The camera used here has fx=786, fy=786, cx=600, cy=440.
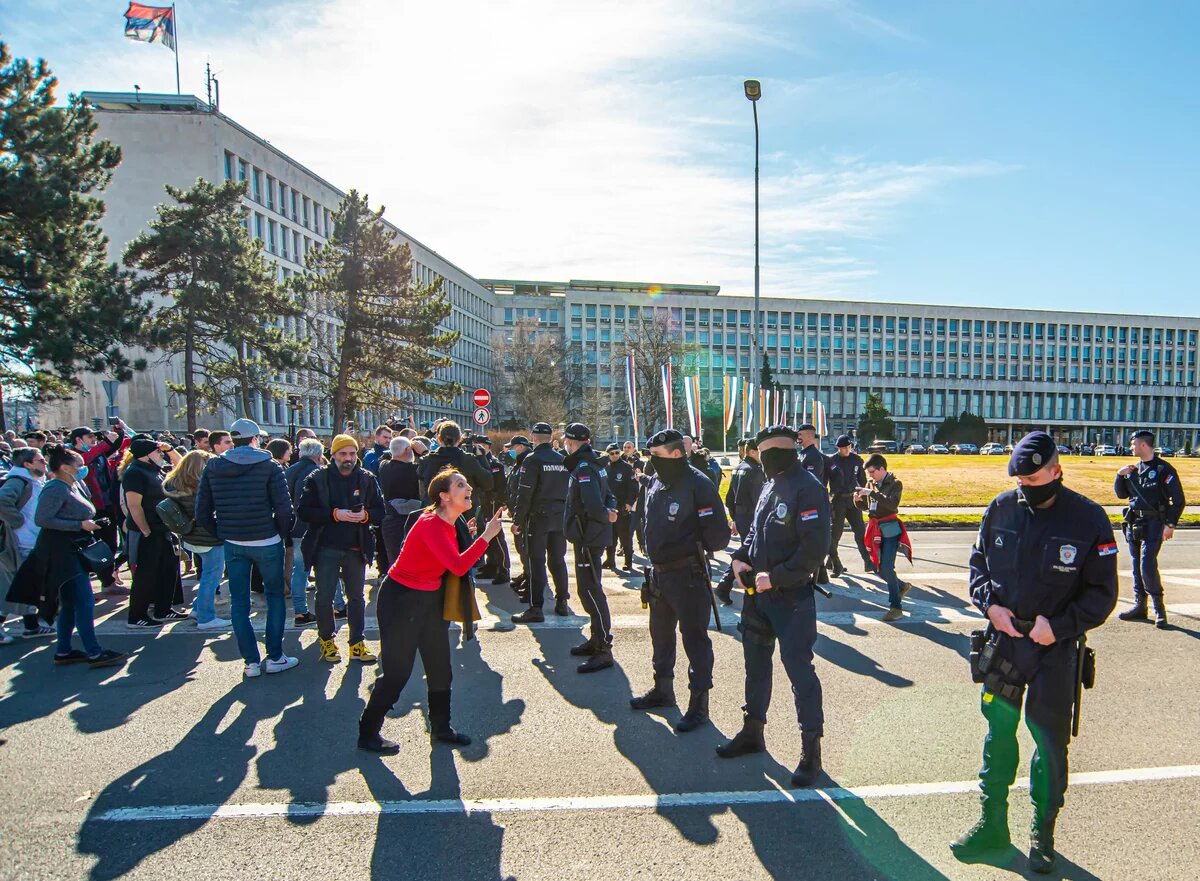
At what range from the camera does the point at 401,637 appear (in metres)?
4.97

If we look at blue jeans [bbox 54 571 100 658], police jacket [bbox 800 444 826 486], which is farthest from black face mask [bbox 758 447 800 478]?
blue jeans [bbox 54 571 100 658]

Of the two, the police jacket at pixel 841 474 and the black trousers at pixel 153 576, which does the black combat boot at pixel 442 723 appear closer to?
the black trousers at pixel 153 576

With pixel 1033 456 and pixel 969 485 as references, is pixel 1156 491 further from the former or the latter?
pixel 969 485

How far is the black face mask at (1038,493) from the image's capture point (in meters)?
3.73

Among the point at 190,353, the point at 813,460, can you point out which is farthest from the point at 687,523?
the point at 190,353

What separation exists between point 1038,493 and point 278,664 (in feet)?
19.3

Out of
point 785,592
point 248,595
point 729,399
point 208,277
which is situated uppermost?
point 208,277

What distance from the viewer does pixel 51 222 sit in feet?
77.3

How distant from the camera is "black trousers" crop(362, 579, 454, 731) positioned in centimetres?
495

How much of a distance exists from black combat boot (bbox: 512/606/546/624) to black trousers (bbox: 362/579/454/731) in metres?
3.39

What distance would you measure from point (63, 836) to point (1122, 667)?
7.74 metres

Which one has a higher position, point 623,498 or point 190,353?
point 190,353

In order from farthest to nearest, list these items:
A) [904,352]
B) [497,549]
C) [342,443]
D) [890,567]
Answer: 1. [904,352]
2. [497,549]
3. [890,567]
4. [342,443]

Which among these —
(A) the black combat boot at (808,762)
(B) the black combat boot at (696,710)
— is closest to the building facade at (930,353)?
(B) the black combat boot at (696,710)
